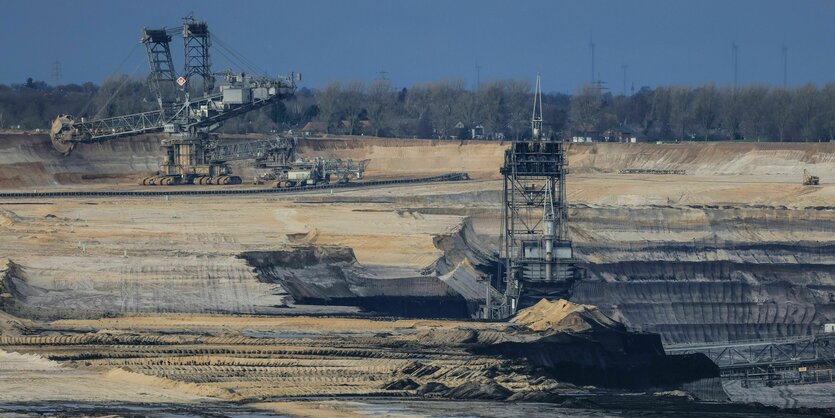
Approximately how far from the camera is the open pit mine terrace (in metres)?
41.9

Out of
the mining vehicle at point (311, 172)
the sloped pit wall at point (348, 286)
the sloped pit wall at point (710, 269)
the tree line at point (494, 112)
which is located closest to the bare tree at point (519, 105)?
the tree line at point (494, 112)

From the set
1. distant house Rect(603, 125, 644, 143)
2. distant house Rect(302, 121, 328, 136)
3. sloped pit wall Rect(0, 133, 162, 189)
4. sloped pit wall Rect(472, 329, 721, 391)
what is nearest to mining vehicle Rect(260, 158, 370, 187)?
sloped pit wall Rect(0, 133, 162, 189)

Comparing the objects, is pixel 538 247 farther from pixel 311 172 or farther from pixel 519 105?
pixel 519 105

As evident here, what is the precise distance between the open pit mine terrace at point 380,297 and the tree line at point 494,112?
3902cm

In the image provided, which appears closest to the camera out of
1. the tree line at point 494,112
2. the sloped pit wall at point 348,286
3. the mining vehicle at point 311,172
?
the sloped pit wall at point 348,286

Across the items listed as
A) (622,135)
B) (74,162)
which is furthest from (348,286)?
(622,135)

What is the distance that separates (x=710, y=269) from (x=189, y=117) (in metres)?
44.5

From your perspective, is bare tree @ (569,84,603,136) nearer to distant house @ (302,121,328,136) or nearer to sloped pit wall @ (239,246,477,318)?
distant house @ (302,121,328,136)

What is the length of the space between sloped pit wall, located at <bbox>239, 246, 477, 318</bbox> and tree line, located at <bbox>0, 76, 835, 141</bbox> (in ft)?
279

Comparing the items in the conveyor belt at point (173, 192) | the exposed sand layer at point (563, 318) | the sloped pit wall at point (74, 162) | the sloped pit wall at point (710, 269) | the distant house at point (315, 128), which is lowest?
the sloped pit wall at point (710, 269)

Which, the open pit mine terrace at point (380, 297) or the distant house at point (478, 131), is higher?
the distant house at point (478, 131)

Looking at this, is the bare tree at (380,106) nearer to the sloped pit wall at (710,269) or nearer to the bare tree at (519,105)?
the bare tree at (519,105)

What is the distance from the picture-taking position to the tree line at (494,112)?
157 m

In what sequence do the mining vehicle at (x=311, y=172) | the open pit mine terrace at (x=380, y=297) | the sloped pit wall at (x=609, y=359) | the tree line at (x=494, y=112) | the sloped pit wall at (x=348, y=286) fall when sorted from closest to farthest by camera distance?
1. the open pit mine terrace at (x=380, y=297)
2. the sloped pit wall at (x=609, y=359)
3. the sloped pit wall at (x=348, y=286)
4. the mining vehicle at (x=311, y=172)
5. the tree line at (x=494, y=112)
